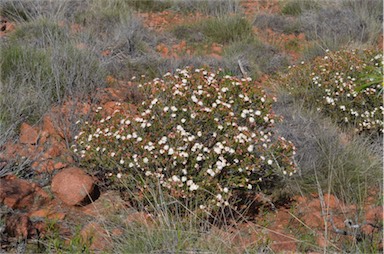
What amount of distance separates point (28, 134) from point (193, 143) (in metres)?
1.52

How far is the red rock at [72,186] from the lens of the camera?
3508mm

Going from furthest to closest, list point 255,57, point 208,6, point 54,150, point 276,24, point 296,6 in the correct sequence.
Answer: point 296,6
point 208,6
point 276,24
point 255,57
point 54,150

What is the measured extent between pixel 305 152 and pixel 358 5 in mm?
5234

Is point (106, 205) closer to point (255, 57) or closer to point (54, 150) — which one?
point (54, 150)

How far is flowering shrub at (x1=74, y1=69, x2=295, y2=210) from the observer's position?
333 cm

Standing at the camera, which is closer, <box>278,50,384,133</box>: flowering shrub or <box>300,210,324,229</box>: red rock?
<box>300,210,324,229</box>: red rock

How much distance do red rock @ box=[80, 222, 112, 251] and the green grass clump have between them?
4.74 meters

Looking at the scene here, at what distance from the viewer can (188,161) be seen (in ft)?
11.2

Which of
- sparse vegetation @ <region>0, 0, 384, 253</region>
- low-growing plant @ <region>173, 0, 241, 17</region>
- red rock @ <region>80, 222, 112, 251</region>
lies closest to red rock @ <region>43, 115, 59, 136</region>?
sparse vegetation @ <region>0, 0, 384, 253</region>

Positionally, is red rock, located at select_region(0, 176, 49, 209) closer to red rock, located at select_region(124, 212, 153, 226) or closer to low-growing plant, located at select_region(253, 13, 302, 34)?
red rock, located at select_region(124, 212, 153, 226)

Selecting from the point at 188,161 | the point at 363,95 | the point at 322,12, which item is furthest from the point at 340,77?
the point at 322,12

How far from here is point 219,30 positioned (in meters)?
7.59

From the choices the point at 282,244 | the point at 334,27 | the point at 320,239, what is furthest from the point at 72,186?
the point at 334,27

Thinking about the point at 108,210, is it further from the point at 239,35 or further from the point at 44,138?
the point at 239,35
